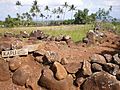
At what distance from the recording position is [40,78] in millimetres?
7918

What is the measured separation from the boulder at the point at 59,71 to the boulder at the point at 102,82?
0.68 m

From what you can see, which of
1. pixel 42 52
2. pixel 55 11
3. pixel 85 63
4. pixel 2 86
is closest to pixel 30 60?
pixel 42 52

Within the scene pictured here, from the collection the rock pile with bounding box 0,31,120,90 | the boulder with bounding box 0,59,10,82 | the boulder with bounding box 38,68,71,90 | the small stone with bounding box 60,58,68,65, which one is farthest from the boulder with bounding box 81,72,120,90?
the boulder with bounding box 0,59,10,82

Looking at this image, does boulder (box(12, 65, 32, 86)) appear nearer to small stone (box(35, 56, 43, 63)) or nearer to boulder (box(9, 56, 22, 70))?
boulder (box(9, 56, 22, 70))

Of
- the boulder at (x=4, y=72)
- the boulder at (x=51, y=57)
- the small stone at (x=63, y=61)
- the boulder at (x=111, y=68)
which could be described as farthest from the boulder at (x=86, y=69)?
the boulder at (x=4, y=72)

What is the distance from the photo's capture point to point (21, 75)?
7941 mm

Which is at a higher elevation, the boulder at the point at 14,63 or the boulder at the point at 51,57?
the boulder at the point at 51,57

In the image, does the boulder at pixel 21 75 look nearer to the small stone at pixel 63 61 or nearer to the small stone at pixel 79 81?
the small stone at pixel 63 61

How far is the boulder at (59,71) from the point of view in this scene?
7.68 meters

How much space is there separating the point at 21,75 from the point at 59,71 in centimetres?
104

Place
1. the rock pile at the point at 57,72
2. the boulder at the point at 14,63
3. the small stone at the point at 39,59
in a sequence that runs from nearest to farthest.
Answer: the rock pile at the point at 57,72, the boulder at the point at 14,63, the small stone at the point at 39,59

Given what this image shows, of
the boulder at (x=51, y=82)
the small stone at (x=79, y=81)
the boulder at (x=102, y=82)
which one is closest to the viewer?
the boulder at (x=102, y=82)

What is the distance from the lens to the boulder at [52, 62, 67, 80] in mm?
7684

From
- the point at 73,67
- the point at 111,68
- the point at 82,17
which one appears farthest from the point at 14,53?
the point at 82,17
